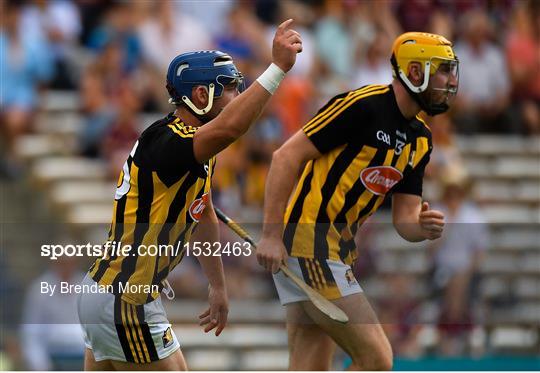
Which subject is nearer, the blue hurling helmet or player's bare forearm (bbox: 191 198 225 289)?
the blue hurling helmet

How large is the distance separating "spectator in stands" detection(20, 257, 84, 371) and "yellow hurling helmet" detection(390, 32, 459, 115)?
1769 mm

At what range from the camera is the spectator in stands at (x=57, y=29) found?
11.9 m

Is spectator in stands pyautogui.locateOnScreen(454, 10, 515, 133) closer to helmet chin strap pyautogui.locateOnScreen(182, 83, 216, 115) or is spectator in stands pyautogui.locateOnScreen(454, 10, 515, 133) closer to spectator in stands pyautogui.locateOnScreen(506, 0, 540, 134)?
spectator in stands pyautogui.locateOnScreen(506, 0, 540, 134)

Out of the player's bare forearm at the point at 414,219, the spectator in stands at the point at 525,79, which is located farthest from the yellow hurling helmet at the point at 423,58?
the spectator in stands at the point at 525,79

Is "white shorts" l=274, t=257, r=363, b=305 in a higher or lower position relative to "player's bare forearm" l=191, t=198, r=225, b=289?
lower

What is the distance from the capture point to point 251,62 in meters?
11.9

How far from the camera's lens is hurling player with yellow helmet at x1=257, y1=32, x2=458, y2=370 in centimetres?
674

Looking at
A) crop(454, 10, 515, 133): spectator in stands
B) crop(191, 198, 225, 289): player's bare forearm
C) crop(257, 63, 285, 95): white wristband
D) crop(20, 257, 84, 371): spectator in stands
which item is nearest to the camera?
crop(257, 63, 285, 95): white wristband

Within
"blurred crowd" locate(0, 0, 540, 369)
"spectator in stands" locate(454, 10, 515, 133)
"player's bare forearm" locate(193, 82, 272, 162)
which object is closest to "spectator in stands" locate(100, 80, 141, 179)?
"blurred crowd" locate(0, 0, 540, 369)

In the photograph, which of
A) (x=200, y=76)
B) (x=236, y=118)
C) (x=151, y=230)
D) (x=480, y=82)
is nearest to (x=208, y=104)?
(x=200, y=76)

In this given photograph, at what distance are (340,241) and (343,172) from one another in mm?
331

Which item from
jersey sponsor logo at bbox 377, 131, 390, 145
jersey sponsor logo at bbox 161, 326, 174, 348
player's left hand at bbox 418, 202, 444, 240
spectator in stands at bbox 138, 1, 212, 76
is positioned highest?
spectator in stands at bbox 138, 1, 212, 76

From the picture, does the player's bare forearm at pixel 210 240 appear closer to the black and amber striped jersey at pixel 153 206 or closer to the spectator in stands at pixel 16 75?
the black and amber striped jersey at pixel 153 206

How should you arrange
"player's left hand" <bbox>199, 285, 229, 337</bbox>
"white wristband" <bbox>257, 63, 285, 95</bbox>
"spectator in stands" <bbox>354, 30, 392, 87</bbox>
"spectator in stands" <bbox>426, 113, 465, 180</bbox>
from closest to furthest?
"white wristband" <bbox>257, 63, 285, 95</bbox>
"player's left hand" <bbox>199, 285, 229, 337</bbox>
"spectator in stands" <bbox>426, 113, 465, 180</bbox>
"spectator in stands" <bbox>354, 30, 392, 87</bbox>
